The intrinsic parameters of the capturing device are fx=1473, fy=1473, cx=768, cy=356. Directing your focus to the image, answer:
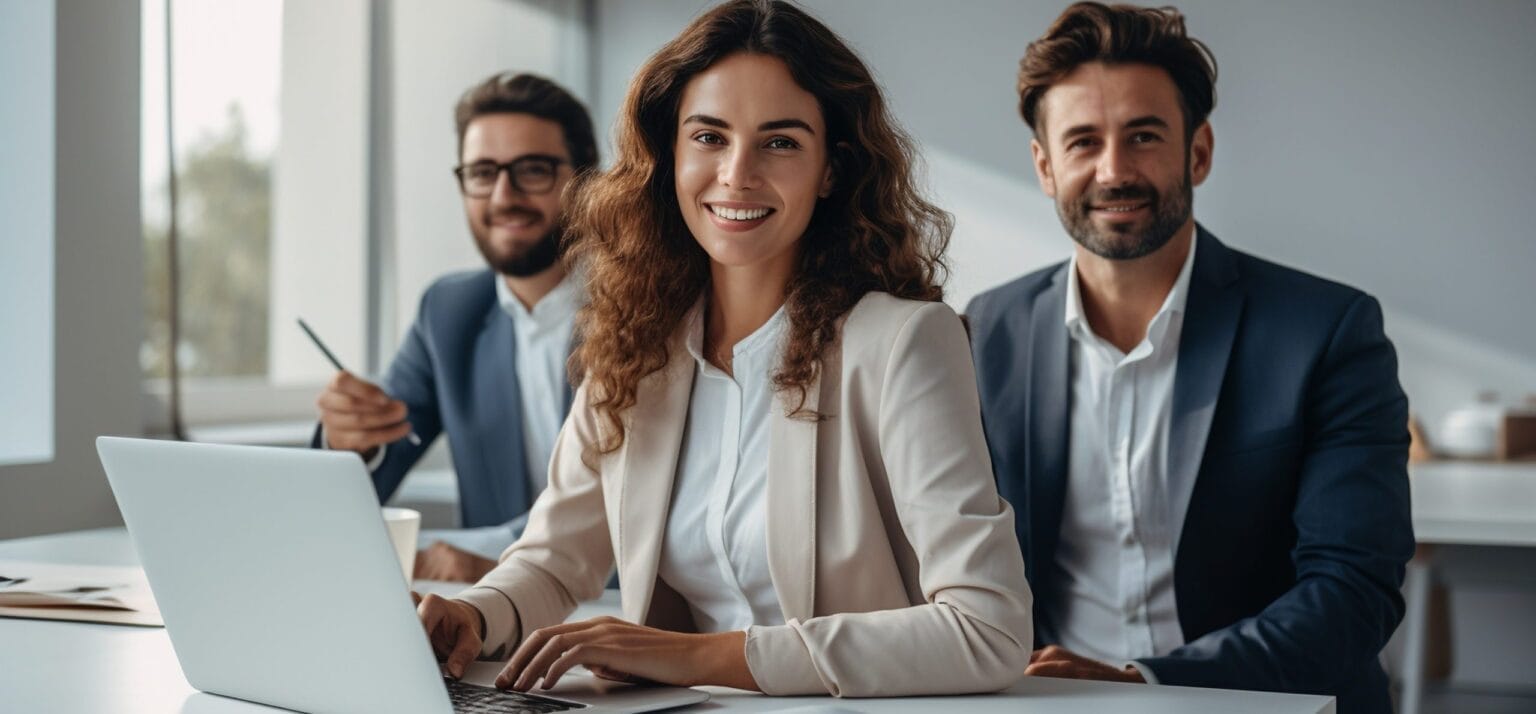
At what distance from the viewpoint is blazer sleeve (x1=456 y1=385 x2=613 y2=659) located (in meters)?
1.51

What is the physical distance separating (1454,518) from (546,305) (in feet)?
5.50

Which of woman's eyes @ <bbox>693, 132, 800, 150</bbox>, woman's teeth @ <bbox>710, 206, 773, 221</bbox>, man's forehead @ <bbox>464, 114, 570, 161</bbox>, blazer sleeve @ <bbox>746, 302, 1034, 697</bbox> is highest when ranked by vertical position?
man's forehead @ <bbox>464, 114, 570, 161</bbox>

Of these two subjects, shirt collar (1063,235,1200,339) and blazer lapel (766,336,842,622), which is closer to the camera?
blazer lapel (766,336,842,622)

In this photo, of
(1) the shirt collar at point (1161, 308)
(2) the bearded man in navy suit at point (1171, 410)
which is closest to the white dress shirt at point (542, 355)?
(2) the bearded man in navy suit at point (1171, 410)

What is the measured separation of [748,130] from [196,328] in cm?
899

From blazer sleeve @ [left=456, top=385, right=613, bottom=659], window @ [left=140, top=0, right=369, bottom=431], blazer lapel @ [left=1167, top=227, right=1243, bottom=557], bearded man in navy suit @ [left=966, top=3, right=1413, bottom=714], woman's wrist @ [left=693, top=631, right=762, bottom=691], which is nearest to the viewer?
woman's wrist @ [left=693, top=631, right=762, bottom=691]

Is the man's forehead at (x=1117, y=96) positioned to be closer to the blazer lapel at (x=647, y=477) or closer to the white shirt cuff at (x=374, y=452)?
the blazer lapel at (x=647, y=477)

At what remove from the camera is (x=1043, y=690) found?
1.24 m

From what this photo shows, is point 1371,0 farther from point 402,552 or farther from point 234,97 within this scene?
point 402,552

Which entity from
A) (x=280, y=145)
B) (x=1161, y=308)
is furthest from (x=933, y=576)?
(x=280, y=145)

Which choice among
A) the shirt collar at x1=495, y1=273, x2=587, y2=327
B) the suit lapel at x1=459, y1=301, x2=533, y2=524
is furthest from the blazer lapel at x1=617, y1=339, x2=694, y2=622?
the shirt collar at x1=495, y1=273, x2=587, y2=327

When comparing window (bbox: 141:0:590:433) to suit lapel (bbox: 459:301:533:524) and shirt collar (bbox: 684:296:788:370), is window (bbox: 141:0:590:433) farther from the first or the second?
shirt collar (bbox: 684:296:788:370)

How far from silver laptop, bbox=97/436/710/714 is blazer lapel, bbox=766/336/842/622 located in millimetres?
226

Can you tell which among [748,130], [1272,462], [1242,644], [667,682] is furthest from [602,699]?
[1272,462]
